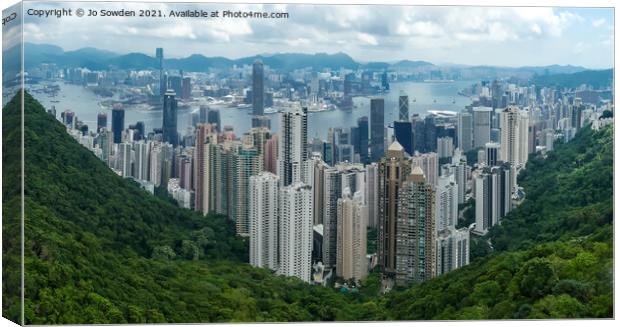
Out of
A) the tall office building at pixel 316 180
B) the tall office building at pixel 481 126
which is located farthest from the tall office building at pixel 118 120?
the tall office building at pixel 481 126

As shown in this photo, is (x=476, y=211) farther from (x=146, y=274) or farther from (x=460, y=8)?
(x=146, y=274)

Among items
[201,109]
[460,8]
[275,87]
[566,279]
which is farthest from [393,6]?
[566,279]

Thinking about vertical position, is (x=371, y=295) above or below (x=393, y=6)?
below

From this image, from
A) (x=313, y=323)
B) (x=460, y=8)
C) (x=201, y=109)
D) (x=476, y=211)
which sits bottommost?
(x=313, y=323)

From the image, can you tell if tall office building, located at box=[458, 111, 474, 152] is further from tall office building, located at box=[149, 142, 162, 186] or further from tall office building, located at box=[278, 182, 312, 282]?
tall office building, located at box=[149, 142, 162, 186]

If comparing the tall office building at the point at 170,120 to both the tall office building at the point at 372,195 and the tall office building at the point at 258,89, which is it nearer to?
the tall office building at the point at 258,89

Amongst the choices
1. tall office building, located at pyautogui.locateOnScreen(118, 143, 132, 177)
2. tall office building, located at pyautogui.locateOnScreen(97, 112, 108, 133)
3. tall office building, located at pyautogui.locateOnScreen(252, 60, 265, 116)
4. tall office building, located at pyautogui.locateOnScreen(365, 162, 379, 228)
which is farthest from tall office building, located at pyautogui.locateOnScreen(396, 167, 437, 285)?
tall office building, located at pyautogui.locateOnScreen(97, 112, 108, 133)
